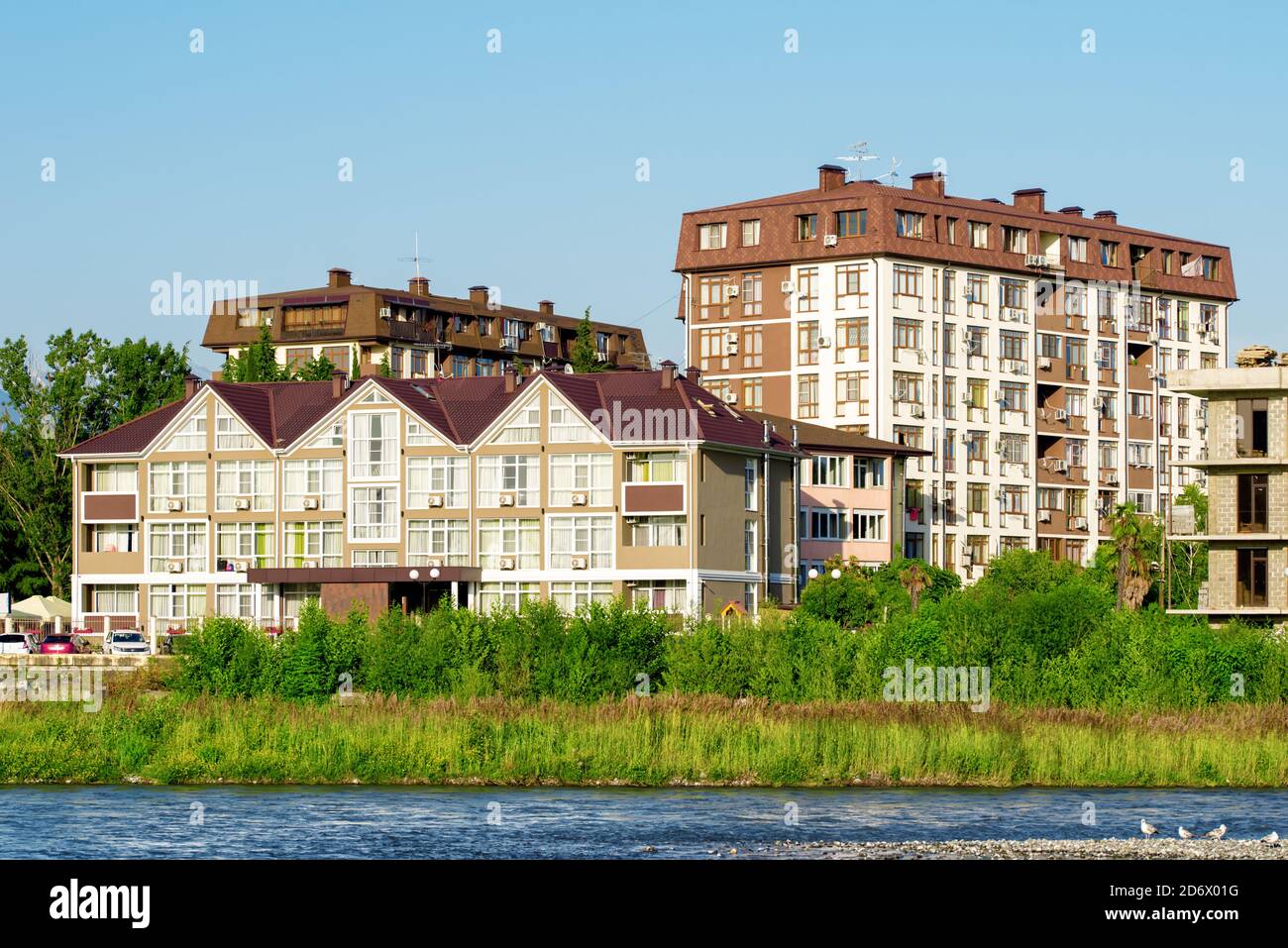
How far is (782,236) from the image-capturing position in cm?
11031

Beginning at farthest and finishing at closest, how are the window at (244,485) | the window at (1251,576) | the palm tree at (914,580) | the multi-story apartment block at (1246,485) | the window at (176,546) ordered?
the window at (176,546), the window at (244,485), the palm tree at (914,580), the window at (1251,576), the multi-story apartment block at (1246,485)

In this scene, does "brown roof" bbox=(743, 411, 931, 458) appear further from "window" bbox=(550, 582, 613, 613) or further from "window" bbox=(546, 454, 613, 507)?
"window" bbox=(550, 582, 613, 613)

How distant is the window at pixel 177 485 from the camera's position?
278 ft

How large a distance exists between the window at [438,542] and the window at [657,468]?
7.12 m

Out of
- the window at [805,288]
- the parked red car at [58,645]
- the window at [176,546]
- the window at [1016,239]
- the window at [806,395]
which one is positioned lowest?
the parked red car at [58,645]

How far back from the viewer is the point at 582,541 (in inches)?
3150

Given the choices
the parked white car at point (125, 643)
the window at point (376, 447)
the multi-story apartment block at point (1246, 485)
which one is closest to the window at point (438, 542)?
the window at point (376, 447)

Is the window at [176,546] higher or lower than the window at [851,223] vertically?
lower

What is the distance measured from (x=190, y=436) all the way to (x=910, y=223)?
4226 cm

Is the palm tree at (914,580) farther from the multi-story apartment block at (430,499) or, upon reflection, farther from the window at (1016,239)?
the window at (1016,239)

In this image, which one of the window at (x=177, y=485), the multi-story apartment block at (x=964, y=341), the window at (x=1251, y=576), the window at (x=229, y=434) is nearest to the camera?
the window at (x=1251, y=576)

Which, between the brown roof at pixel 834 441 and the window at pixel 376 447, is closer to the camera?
the window at pixel 376 447

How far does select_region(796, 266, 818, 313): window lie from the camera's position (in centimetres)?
10969

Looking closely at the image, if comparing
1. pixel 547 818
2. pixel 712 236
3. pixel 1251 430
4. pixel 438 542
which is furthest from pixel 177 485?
pixel 547 818
